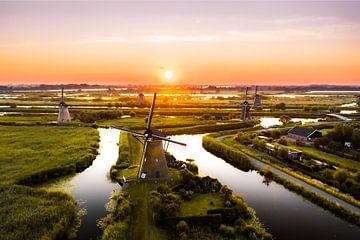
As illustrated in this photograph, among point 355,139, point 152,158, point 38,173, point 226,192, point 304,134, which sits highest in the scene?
point 355,139

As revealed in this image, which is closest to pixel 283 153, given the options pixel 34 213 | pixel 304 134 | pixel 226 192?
pixel 304 134

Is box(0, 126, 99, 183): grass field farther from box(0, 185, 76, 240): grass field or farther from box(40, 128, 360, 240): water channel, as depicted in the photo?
box(0, 185, 76, 240): grass field

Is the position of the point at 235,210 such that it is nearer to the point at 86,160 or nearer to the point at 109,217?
the point at 109,217

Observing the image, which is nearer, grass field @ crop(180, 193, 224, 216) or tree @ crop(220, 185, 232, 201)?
grass field @ crop(180, 193, 224, 216)

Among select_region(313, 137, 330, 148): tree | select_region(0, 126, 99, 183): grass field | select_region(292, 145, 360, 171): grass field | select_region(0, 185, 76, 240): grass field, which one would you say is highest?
select_region(313, 137, 330, 148): tree

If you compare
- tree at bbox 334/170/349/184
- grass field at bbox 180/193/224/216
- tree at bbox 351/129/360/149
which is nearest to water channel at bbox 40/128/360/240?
grass field at bbox 180/193/224/216

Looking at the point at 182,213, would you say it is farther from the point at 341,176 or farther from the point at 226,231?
the point at 341,176

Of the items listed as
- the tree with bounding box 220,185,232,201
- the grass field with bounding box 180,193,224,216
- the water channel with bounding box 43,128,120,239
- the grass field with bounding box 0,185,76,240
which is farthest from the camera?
the tree with bounding box 220,185,232,201
